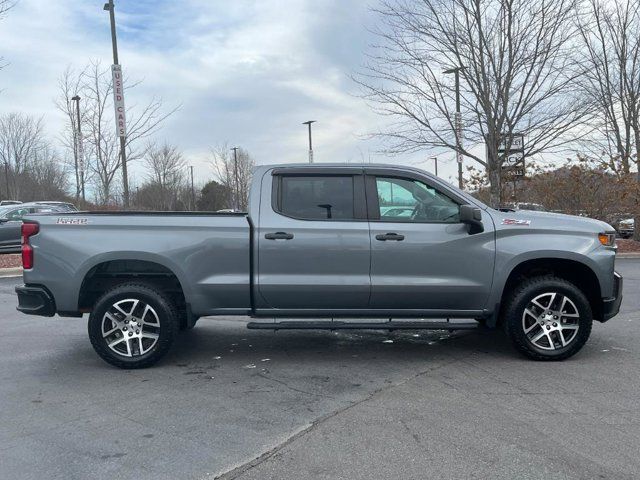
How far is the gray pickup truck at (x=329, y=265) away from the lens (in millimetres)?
5055

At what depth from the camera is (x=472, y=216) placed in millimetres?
4930

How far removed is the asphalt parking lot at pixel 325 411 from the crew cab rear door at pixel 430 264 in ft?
2.12

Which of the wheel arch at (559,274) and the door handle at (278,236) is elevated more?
the door handle at (278,236)

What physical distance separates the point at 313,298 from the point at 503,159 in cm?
1097

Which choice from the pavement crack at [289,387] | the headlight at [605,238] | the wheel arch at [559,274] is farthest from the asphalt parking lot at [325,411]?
the headlight at [605,238]

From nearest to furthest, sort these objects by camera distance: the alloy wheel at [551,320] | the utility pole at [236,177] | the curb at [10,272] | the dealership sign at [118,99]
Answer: the alloy wheel at [551,320], the curb at [10,272], the dealership sign at [118,99], the utility pole at [236,177]

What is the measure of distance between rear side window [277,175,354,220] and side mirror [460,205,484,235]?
104cm

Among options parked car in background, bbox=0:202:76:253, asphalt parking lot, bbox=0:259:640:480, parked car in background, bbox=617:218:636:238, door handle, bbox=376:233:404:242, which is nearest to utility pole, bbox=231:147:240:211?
parked car in background, bbox=0:202:76:253

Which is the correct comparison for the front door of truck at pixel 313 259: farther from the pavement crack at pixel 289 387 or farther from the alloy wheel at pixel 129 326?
the alloy wheel at pixel 129 326

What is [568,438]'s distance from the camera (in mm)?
3559

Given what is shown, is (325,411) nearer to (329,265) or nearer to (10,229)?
(329,265)

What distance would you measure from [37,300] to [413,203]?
372cm

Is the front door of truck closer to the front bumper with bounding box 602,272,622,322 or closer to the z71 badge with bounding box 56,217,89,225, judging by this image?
the z71 badge with bounding box 56,217,89,225

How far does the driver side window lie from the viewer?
17.0ft
